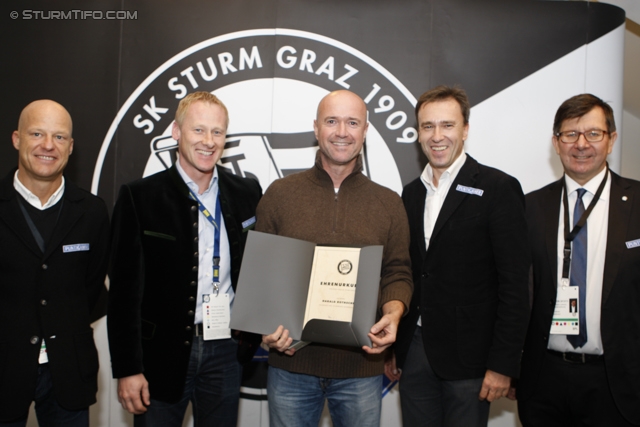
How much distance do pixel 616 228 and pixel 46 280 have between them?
2.75m

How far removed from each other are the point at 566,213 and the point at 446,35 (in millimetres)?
1702

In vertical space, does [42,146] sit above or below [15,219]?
above

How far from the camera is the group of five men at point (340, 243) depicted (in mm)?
2180

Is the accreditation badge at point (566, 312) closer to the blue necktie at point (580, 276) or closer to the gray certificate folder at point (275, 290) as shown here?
the blue necktie at point (580, 276)

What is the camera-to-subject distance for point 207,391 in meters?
2.34

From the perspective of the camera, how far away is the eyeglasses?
7.95ft

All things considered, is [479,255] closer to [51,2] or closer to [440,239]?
[440,239]

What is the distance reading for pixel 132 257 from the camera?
2207mm

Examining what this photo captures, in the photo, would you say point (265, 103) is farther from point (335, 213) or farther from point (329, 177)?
point (335, 213)

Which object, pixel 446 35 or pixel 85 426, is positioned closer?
pixel 85 426

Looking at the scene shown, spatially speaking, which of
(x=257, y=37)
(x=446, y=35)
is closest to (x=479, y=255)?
(x=446, y=35)

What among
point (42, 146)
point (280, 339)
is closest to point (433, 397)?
point (280, 339)

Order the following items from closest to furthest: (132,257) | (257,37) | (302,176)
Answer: (132,257) → (302,176) → (257,37)

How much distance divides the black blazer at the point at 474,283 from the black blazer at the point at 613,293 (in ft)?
0.64
